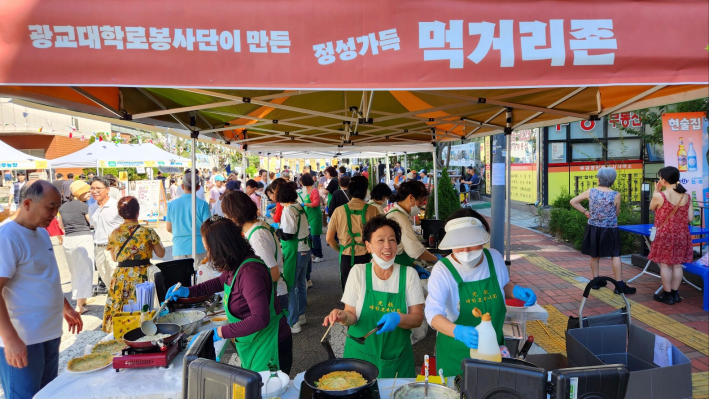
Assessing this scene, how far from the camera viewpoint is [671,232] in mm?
5664

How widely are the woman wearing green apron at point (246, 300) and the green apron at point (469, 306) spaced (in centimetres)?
109

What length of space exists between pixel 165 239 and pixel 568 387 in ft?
42.2

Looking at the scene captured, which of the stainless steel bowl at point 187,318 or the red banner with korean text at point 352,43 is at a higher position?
the red banner with korean text at point 352,43

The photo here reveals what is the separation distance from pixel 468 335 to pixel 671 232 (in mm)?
5179

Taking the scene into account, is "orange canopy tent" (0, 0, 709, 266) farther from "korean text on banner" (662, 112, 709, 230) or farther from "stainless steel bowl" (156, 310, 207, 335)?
"korean text on banner" (662, 112, 709, 230)

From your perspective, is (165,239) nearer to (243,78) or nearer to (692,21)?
(243,78)

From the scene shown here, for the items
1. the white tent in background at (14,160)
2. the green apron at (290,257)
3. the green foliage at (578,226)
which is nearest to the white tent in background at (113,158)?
the white tent in background at (14,160)

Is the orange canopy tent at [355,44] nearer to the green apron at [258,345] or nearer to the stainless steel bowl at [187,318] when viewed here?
the green apron at [258,345]

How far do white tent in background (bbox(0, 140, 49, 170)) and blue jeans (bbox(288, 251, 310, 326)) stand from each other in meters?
10.9

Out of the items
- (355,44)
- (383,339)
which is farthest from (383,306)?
(355,44)

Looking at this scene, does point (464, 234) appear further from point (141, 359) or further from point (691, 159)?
point (691, 159)

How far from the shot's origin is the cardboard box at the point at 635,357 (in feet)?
7.20

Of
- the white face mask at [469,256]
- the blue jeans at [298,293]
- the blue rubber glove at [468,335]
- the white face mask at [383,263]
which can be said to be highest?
the white face mask at [469,256]

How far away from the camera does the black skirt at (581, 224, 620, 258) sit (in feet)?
20.1
